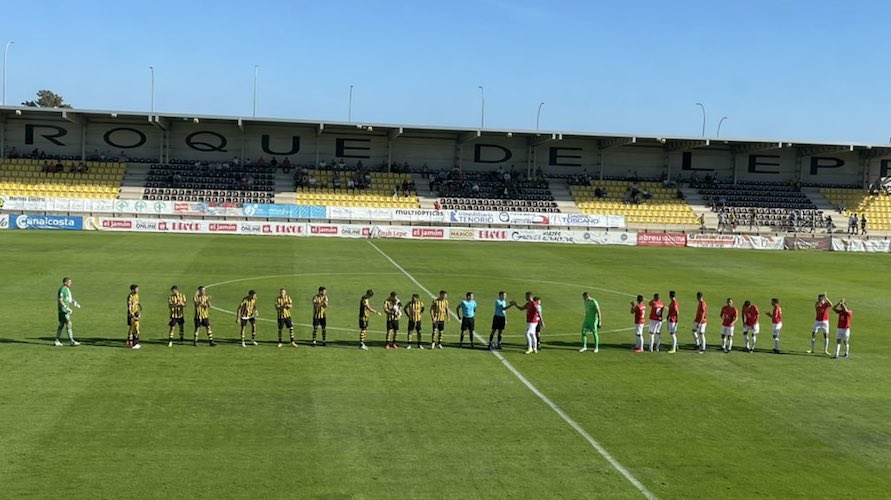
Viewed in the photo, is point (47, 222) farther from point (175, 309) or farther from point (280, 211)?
point (175, 309)

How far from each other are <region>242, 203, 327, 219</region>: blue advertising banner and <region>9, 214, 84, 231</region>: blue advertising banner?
12013 millimetres

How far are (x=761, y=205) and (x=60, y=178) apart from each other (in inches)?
2343

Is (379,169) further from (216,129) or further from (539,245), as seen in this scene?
(539,245)

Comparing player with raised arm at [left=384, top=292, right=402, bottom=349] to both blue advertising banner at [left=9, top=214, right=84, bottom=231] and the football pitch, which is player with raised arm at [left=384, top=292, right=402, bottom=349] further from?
blue advertising banner at [left=9, top=214, right=84, bottom=231]

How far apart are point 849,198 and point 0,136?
2974 inches

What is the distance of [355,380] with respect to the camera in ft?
65.8

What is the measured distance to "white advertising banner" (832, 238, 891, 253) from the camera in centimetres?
6594

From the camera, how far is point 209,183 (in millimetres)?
74500

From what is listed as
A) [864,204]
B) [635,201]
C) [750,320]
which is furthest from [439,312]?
[864,204]

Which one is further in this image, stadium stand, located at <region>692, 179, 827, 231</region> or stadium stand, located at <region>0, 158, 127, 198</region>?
stadium stand, located at <region>692, 179, 827, 231</region>

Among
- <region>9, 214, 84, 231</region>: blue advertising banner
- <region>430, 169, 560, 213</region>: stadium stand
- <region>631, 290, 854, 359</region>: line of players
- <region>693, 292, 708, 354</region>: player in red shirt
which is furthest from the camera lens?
<region>430, 169, 560, 213</region>: stadium stand

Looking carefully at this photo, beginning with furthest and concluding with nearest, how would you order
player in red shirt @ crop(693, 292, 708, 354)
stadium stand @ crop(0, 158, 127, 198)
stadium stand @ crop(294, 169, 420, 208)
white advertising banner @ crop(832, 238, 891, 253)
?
stadium stand @ crop(294, 169, 420, 208) < stadium stand @ crop(0, 158, 127, 198) < white advertising banner @ crop(832, 238, 891, 253) < player in red shirt @ crop(693, 292, 708, 354)

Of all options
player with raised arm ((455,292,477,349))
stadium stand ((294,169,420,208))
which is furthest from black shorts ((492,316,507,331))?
stadium stand ((294,169,420,208))

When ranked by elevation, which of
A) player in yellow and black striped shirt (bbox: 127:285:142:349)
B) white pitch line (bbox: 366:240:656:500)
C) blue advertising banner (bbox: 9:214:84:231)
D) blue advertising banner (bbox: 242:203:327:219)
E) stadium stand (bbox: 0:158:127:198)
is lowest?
white pitch line (bbox: 366:240:656:500)
